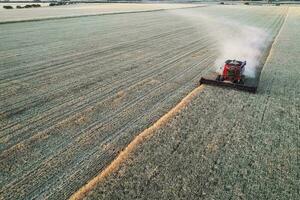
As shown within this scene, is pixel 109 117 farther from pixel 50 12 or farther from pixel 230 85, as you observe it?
pixel 50 12

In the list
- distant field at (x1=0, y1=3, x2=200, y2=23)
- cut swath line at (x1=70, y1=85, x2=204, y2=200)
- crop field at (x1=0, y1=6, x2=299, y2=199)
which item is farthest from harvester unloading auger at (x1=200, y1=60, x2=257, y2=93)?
distant field at (x1=0, y1=3, x2=200, y2=23)

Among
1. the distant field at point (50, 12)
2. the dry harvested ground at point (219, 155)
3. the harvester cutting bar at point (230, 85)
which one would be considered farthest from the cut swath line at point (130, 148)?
the distant field at point (50, 12)

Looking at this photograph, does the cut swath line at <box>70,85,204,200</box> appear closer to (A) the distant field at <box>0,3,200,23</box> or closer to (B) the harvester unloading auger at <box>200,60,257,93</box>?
(B) the harvester unloading auger at <box>200,60,257,93</box>

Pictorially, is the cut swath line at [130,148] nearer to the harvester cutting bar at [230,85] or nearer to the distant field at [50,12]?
the harvester cutting bar at [230,85]

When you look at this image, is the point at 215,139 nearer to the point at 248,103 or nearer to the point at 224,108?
the point at 224,108

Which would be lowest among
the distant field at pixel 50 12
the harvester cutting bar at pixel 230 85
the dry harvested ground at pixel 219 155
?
the distant field at pixel 50 12

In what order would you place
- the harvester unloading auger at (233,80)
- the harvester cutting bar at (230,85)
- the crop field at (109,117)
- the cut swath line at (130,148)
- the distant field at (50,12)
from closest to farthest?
the cut swath line at (130,148) < the crop field at (109,117) < the harvester cutting bar at (230,85) < the harvester unloading auger at (233,80) < the distant field at (50,12)

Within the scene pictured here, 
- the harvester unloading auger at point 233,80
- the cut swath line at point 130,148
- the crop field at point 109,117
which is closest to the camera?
the cut swath line at point 130,148

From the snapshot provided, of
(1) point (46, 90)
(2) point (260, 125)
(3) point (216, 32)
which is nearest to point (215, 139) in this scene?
(2) point (260, 125)
